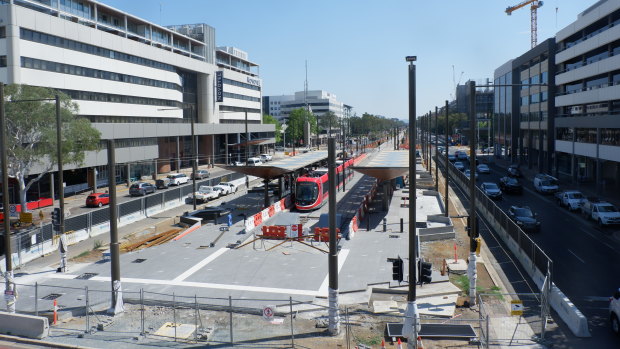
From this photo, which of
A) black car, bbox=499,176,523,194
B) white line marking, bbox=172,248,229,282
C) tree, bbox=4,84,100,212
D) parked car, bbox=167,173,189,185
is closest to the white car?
parked car, bbox=167,173,189,185

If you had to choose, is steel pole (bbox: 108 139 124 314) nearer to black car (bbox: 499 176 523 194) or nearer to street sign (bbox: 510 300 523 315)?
street sign (bbox: 510 300 523 315)

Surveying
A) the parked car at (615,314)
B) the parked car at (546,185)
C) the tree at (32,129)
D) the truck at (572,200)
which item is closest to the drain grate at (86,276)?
the tree at (32,129)

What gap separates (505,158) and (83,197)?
7588 cm

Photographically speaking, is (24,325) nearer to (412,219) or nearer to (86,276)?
(86,276)

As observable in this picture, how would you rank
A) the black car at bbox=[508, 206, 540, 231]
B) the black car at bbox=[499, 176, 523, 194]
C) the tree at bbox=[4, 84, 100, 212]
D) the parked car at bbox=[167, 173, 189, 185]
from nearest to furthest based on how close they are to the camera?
the black car at bbox=[508, 206, 540, 231] → the tree at bbox=[4, 84, 100, 212] → the black car at bbox=[499, 176, 523, 194] → the parked car at bbox=[167, 173, 189, 185]

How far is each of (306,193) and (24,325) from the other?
84.9ft

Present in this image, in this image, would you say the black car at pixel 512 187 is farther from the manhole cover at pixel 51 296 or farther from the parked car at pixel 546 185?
the manhole cover at pixel 51 296

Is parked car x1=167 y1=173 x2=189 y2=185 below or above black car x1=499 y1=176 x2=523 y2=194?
above

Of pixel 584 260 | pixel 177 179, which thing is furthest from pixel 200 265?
pixel 177 179

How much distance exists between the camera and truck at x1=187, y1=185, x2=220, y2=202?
153ft

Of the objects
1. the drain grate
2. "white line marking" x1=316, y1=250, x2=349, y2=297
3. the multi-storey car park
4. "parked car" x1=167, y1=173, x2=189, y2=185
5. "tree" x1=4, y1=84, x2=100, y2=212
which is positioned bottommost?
the drain grate

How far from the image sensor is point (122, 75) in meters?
61.6

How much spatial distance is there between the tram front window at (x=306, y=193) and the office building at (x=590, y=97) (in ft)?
88.9

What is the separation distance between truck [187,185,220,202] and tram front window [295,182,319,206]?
1053cm
